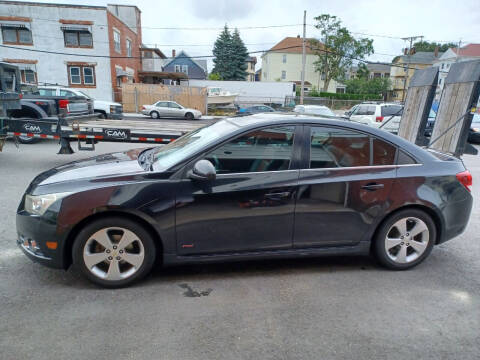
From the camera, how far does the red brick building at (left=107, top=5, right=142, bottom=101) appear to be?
27848 millimetres

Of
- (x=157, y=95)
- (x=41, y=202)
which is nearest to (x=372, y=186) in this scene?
(x=41, y=202)

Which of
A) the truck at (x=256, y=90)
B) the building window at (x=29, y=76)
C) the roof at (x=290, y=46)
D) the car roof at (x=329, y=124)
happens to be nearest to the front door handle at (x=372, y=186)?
the car roof at (x=329, y=124)

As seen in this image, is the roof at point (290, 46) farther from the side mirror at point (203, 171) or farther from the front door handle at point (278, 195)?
the side mirror at point (203, 171)

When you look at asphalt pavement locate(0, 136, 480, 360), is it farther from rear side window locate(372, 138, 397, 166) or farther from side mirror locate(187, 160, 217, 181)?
rear side window locate(372, 138, 397, 166)

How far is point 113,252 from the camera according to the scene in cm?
302

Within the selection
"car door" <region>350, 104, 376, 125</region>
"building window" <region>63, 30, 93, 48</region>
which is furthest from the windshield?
"building window" <region>63, 30, 93, 48</region>

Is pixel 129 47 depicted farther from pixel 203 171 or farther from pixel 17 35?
pixel 203 171

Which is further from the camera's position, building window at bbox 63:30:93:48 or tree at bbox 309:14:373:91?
tree at bbox 309:14:373:91

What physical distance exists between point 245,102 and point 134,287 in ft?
113

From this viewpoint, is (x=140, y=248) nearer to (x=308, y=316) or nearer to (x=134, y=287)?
(x=134, y=287)

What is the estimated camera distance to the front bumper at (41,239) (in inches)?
115

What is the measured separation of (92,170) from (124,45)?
3123 cm

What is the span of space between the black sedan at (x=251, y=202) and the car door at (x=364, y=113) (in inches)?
462

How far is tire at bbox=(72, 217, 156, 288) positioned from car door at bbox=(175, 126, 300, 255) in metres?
0.33
